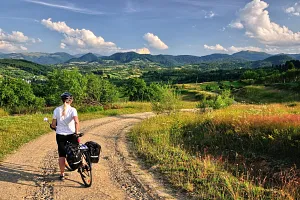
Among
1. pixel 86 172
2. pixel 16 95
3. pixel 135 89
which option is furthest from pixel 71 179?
pixel 135 89

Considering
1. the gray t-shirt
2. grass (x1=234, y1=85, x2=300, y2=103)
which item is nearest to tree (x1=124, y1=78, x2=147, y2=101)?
grass (x1=234, y1=85, x2=300, y2=103)

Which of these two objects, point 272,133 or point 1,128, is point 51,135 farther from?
point 272,133

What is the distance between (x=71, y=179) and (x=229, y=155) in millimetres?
6696

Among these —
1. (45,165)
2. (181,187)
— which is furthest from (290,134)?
(45,165)

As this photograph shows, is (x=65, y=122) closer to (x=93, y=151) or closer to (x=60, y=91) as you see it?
(x=93, y=151)

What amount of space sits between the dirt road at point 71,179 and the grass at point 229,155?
2.72 feet

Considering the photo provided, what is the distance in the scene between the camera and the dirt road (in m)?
7.07

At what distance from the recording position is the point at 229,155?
11250 mm

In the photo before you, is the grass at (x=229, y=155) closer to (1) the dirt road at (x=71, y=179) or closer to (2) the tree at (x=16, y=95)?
(1) the dirt road at (x=71, y=179)

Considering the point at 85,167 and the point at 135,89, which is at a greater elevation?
the point at 85,167

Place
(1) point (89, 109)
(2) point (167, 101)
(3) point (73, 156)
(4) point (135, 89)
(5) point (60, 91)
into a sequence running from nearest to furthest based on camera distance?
(3) point (73, 156) → (2) point (167, 101) → (1) point (89, 109) → (5) point (60, 91) → (4) point (135, 89)

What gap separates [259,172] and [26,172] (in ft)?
26.2

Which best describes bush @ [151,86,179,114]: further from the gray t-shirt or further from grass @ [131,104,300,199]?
the gray t-shirt

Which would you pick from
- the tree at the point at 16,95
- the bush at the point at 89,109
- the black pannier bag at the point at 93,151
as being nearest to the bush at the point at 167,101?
the bush at the point at 89,109
